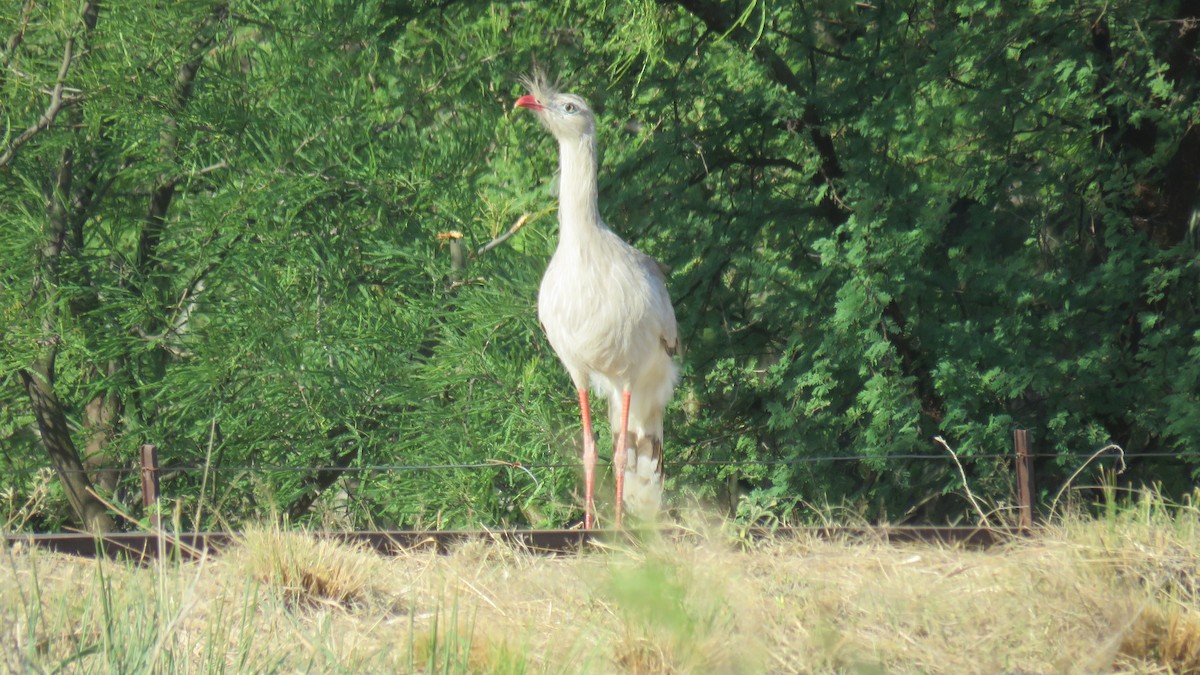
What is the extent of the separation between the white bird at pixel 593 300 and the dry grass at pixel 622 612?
2.28 metres

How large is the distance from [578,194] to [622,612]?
451 centimetres

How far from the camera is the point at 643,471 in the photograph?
8.15 metres

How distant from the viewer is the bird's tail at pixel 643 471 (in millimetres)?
7926

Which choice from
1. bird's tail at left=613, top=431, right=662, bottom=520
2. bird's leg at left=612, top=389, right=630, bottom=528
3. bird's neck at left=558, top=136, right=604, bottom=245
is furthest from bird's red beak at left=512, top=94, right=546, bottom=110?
bird's tail at left=613, top=431, right=662, bottom=520

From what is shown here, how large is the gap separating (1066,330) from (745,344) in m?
2.48

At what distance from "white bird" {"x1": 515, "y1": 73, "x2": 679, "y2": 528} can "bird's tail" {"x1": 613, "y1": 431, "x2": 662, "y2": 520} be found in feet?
0.07

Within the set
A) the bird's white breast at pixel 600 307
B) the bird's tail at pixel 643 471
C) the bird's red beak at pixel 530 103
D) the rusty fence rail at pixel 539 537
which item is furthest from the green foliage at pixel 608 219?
the rusty fence rail at pixel 539 537

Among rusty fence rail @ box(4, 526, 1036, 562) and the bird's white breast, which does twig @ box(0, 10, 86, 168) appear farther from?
rusty fence rail @ box(4, 526, 1036, 562)

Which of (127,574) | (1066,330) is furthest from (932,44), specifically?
(127,574)

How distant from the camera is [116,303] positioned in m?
9.86

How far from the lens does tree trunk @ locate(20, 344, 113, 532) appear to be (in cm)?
1026

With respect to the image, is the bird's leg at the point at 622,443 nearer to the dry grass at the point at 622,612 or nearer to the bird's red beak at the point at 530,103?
the bird's red beak at the point at 530,103

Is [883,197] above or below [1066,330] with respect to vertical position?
above

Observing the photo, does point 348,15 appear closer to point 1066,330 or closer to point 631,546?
point 1066,330
